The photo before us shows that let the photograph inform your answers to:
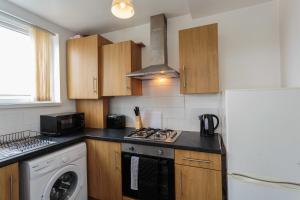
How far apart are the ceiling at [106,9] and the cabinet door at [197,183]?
1.60 metres

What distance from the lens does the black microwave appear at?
6.14 feet

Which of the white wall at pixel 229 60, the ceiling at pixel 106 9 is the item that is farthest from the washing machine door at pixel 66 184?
the ceiling at pixel 106 9

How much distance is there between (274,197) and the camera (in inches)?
40.4

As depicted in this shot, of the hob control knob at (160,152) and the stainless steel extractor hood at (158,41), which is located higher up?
the stainless steel extractor hood at (158,41)

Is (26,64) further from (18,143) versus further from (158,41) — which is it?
(158,41)

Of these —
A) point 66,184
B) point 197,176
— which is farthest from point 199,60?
point 66,184

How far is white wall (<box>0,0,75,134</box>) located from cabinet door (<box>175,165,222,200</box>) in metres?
1.70

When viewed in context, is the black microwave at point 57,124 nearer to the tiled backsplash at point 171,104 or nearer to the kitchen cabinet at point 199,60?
the tiled backsplash at point 171,104

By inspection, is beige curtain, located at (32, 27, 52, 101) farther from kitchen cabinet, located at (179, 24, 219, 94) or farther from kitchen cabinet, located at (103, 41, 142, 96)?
kitchen cabinet, located at (179, 24, 219, 94)

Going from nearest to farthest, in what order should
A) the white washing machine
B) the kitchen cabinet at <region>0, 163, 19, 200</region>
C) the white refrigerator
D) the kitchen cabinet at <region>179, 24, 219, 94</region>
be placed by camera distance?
1. the white refrigerator
2. the kitchen cabinet at <region>0, 163, 19, 200</region>
3. the white washing machine
4. the kitchen cabinet at <region>179, 24, 219, 94</region>

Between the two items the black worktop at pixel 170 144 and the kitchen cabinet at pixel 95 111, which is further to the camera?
the kitchen cabinet at pixel 95 111

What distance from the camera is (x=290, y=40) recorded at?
1.34 metres

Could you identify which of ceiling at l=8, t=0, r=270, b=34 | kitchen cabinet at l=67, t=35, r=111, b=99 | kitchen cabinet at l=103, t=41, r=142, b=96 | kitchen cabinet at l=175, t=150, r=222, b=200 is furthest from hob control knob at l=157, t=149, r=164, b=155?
ceiling at l=8, t=0, r=270, b=34

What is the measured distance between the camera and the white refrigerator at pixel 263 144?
99cm
